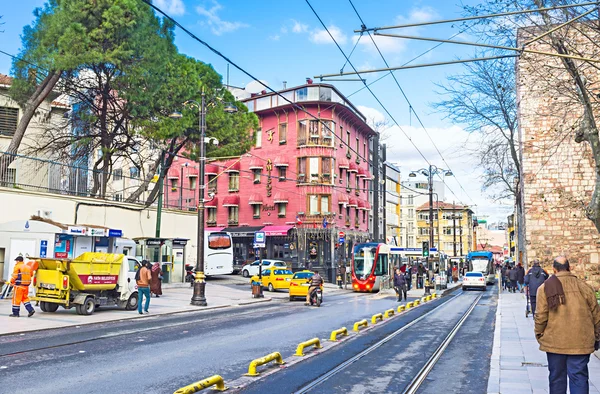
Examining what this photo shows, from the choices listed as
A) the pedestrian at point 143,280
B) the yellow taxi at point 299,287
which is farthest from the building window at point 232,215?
the pedestrian at point 143,280

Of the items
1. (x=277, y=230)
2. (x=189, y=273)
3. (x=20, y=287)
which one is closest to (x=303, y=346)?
(x=20, y=287)

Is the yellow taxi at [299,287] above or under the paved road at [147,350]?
above

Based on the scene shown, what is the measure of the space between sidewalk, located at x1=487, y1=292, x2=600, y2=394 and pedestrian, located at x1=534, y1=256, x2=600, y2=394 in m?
1.62

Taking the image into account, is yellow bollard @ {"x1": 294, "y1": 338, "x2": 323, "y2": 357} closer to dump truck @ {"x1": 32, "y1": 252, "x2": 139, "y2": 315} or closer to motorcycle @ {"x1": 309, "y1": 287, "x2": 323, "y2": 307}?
dump truck @ {"x1": 32, "y1": 252, "x2": 139, "y2": 315}

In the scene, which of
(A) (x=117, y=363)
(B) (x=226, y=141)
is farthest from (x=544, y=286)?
(B) (x=226, y=141)

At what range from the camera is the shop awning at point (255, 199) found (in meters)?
53.6

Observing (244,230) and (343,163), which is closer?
(343,163)

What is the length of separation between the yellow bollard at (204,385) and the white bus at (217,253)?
111ft

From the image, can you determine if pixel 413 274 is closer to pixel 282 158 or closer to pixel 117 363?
pixel 282 158

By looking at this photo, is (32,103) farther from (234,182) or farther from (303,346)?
(234,182)

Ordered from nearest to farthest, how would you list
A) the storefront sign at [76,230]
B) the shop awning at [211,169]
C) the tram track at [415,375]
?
the tram track at [415,375] < the storefront sign at [76,230] < the shop awning at [211,169]

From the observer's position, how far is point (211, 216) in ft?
191

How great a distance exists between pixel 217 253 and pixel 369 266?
1121 centimetres

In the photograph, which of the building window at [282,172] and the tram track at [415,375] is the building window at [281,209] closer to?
the building window at [282,172]
